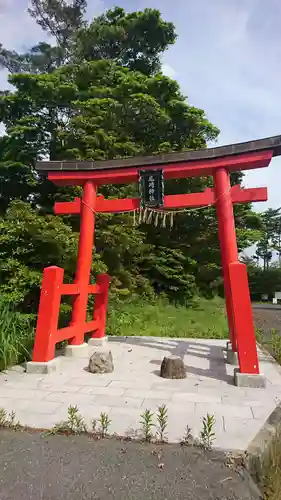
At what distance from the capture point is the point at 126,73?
14234mm

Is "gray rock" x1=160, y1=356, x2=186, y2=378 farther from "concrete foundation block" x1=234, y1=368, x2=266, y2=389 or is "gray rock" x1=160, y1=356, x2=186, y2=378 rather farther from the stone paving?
"concrete foundation block" x1=234, y1=368, x2=266, y2=389

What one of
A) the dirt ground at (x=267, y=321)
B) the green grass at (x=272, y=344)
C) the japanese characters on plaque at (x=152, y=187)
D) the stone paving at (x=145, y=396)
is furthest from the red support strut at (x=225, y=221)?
the dirt ground at (x=267, y=321)

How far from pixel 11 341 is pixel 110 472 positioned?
3179mm

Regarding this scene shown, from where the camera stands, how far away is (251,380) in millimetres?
4297

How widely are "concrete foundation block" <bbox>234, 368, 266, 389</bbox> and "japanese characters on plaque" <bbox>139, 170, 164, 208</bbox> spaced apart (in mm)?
2927

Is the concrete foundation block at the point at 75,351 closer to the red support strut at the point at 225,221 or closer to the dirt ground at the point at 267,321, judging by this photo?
the red support strut at the point at 225,221

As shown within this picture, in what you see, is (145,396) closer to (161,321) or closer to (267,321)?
(161,321)

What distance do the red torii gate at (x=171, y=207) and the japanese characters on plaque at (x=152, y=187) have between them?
0.11 m

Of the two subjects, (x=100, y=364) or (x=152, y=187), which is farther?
(x=152, y=187)

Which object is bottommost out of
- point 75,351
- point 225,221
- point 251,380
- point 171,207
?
point 251,380

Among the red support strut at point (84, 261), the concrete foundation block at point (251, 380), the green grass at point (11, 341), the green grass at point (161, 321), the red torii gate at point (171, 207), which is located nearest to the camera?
the concrete foundation block at point (251, 380)

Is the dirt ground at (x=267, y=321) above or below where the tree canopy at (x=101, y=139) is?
below

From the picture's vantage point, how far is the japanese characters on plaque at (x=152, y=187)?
232 inches

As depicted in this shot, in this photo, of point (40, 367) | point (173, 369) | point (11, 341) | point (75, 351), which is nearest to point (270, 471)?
point (173, 369)
